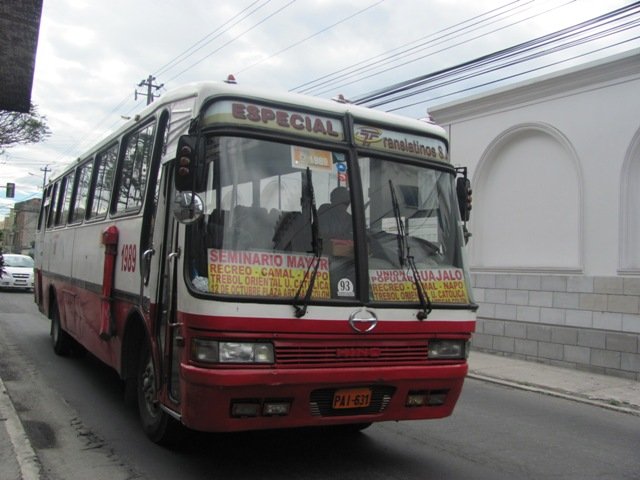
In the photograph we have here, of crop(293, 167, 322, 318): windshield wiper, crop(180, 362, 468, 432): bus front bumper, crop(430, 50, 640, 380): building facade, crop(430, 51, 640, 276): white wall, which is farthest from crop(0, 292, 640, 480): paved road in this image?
crop(430, 51, 640, 276): white wall

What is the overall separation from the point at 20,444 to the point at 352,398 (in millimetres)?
2794

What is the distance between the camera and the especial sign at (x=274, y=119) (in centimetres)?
450

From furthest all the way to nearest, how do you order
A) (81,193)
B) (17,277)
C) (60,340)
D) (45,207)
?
(17,277) < (45,207) < (60,340) < (81,193)

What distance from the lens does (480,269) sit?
13180 millimetres

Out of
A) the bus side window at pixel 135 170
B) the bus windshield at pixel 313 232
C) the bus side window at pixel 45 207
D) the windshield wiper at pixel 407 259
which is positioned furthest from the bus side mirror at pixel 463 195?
the bus side window at pixel 45 207

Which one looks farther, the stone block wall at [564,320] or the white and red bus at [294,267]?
the stone block wall at [564,320]

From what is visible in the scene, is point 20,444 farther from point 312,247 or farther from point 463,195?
point 463,195

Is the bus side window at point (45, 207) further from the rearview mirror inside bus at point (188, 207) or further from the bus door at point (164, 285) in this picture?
the rearview mirror inside bus at point (188, 207)

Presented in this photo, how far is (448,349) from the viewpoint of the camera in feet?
16.2

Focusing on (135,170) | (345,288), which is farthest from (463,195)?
(135,170)

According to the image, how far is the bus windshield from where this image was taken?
4.29 metres

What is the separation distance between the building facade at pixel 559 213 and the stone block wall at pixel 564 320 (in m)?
0.02

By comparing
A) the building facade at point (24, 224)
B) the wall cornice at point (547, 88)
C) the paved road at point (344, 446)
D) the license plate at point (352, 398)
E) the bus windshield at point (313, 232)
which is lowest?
the paved road at point (344, 446)

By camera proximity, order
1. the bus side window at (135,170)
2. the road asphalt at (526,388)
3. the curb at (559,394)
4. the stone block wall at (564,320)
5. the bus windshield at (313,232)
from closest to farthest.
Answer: the bus windshield at (313,232)
the road asphalt at (526,388)
the bus side window at (135,170)
the curb at (559,394)
the stone block wall at (564,320)
